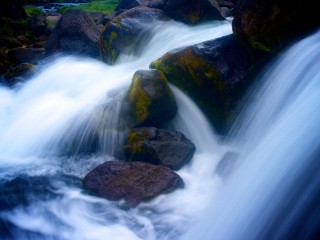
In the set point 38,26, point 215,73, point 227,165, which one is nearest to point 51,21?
point 38,26

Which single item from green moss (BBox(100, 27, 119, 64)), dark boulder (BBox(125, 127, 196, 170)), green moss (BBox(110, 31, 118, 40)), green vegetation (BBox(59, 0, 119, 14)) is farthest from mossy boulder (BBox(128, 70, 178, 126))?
green vegetation (BBox(59, 0, 119, 14))

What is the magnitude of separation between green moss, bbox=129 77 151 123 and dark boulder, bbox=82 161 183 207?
1.19 meters

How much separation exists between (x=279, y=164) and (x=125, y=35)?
7.39 m

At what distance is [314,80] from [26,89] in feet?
25.4

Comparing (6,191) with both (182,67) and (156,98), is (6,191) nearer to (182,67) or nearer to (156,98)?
(156,98)

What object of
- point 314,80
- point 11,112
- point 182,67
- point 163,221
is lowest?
point 11,112

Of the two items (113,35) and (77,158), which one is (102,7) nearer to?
(113,35)

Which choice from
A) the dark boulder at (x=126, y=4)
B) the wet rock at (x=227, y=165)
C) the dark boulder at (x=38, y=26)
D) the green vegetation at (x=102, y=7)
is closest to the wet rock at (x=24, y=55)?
the dark boulder at (x=38, y=26)

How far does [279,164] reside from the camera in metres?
4.59

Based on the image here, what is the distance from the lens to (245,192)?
187 inches

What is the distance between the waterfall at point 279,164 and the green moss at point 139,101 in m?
1.94

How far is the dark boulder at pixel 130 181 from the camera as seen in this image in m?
5.74

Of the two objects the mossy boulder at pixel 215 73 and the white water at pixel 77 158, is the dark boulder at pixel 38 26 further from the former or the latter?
the mossy boulder at pixel 215 73

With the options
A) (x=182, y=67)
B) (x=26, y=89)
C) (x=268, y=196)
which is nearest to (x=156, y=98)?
(x=182, y=67)
